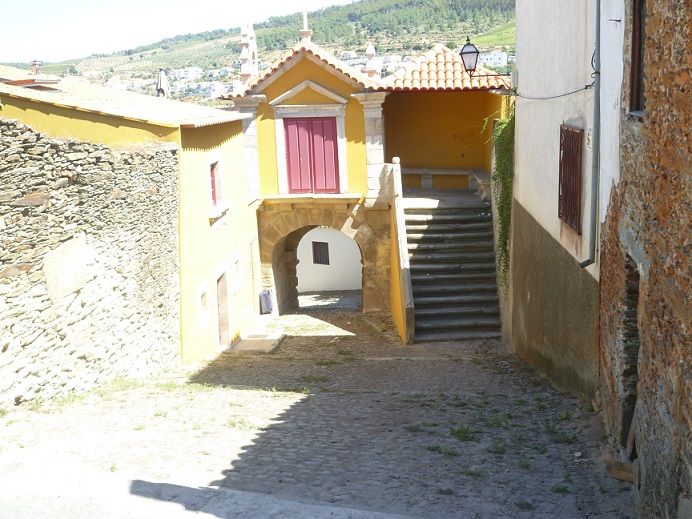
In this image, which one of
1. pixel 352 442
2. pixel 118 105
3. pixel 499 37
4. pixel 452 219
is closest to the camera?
pixel 352 442

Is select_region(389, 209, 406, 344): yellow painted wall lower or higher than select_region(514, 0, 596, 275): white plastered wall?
lower

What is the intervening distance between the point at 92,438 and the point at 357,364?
267 inches

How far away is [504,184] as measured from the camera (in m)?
15.1

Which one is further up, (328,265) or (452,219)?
(452,219)

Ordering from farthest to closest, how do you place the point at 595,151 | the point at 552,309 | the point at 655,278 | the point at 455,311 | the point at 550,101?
the point at 455,311 → the point at 550,101 → the point at 552,309 → the point at 595,151 → the point at 655,278

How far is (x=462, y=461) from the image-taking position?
7.34 metres

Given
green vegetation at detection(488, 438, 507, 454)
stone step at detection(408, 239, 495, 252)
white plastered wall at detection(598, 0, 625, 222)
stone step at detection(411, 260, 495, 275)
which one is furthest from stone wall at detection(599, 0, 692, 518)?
stone step at detection(408, 239, 495, 252)

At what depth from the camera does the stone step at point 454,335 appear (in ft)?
49.5

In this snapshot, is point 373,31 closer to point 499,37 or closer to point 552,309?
point 499,37

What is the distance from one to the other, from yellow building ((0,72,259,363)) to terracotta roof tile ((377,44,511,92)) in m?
3.86

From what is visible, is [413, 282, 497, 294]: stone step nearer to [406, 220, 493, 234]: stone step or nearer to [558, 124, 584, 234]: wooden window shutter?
[406, 220, 493, 234]: stone step

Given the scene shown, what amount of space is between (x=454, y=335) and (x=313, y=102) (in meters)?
6.75

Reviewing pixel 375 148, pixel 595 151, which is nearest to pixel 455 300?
pixel 375 148

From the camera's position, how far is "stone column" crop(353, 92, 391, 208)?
18.4 meters
